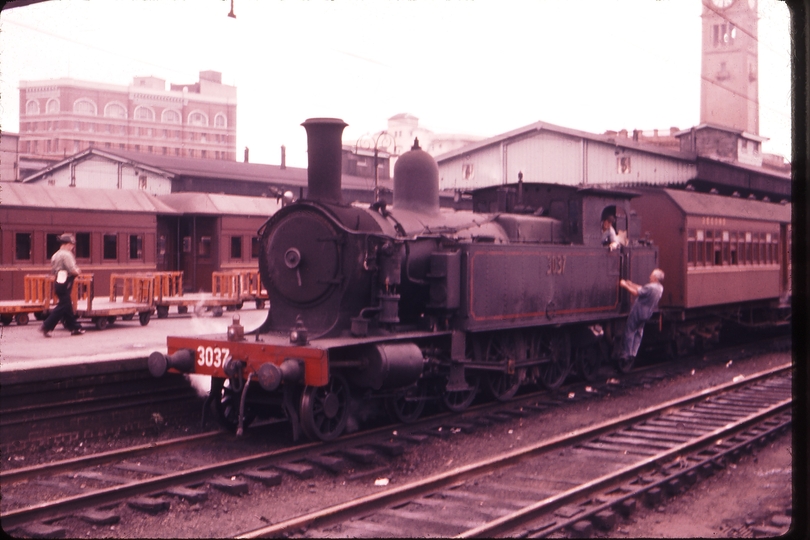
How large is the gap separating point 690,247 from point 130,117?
67.1 meters

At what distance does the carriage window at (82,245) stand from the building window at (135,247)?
50.8 inches

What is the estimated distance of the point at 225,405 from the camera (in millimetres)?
8398

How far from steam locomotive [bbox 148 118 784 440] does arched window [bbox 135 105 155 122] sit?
68349mm

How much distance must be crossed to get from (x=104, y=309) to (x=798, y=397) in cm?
1240

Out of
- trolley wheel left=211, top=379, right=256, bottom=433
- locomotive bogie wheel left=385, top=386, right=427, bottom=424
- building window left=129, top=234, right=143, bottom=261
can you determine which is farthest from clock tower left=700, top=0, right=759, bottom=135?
trolley wheel left=211, top=379, right=256, bottom=433

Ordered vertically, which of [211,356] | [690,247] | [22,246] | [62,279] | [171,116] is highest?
[171,116]

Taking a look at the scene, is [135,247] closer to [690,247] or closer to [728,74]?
[690,247]

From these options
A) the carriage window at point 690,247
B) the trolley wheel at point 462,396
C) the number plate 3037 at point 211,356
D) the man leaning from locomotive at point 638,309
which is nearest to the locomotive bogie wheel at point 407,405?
the trolley wheel at point 462,396

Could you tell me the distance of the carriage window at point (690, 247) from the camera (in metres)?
14.4

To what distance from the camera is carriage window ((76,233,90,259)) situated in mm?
19484

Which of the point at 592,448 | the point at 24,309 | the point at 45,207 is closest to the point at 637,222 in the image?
the point at 592,448

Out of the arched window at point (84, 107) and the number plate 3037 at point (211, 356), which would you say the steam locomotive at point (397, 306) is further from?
the arched window at point (84, 107)

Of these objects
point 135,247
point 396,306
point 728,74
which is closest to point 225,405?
point 396,306

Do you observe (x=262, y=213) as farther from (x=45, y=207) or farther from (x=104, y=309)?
(x=104, y=309)
